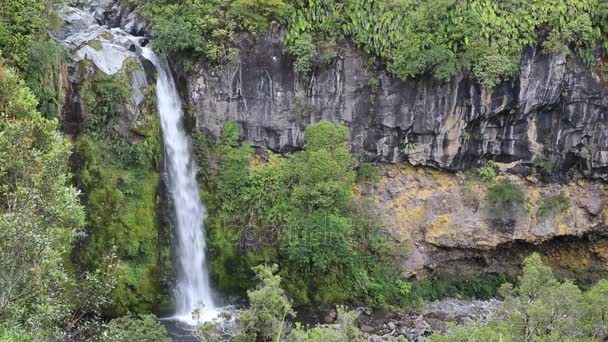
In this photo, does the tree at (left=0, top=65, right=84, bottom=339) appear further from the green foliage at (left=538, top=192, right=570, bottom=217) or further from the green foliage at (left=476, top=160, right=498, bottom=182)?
the green foliage at (left=538, top=192, right=570, bottom=217)

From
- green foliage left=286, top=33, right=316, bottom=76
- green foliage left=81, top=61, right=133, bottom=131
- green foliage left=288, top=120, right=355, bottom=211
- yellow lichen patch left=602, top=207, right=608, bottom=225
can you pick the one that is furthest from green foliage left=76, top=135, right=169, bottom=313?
yellow lichen patch left=602, top=207, right=608, bottom=225

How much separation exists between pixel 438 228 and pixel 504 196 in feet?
8.36

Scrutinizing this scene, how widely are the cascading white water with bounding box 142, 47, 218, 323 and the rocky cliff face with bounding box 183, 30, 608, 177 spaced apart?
31.8 inches

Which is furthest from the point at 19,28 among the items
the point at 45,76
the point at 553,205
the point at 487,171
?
the point at 553,205

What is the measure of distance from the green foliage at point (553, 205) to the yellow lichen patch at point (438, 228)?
3.36 m

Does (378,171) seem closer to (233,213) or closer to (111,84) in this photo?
(233,213)

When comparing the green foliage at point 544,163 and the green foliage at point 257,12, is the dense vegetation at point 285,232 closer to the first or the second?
the green foliage at point 257,12

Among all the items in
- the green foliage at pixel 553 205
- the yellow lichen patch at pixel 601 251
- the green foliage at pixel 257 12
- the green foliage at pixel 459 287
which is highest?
the green foliage at pixel 257 12

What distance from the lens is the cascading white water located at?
17.2 m

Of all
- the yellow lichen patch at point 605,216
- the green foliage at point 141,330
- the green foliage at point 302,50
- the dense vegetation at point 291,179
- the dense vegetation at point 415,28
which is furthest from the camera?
the yellow lichen patch at point 605,216


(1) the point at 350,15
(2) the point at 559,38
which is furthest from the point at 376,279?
(2) the point at 559,38

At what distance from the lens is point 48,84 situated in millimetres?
14703

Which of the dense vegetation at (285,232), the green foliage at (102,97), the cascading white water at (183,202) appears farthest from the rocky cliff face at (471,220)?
the green foliage at (102,97)

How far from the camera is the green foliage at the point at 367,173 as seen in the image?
19859 millimetres
